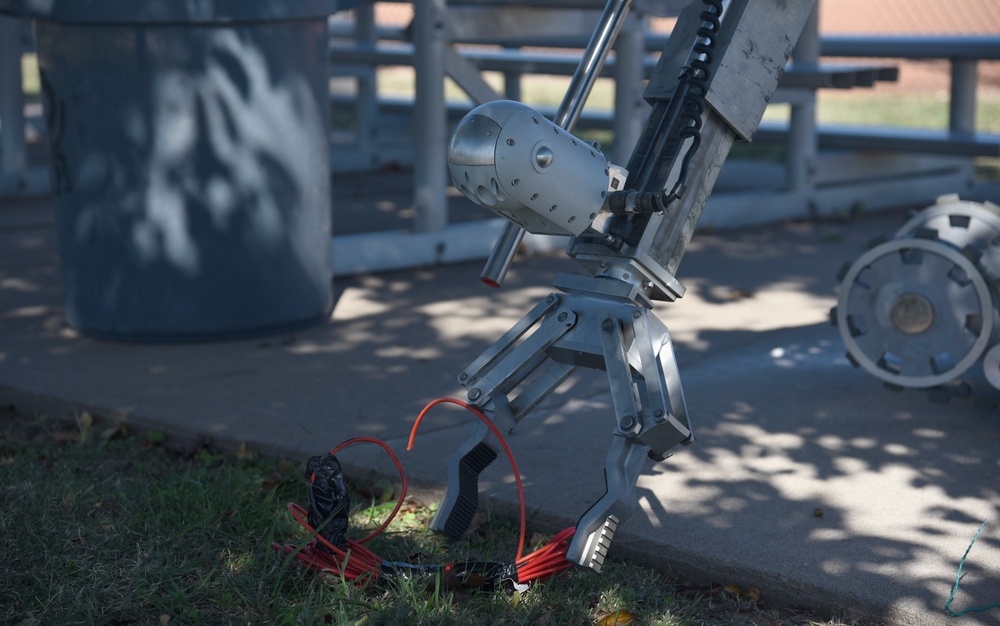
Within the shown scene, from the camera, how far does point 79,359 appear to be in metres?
4.79

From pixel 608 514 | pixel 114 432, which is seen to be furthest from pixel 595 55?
pixel 114 432

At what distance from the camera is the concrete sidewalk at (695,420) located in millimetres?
3004

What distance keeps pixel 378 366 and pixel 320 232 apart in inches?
32.1

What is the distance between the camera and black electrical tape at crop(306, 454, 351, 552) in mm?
3002

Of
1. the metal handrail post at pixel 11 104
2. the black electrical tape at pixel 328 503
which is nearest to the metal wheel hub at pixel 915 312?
the black electrical tape at pixel 328 503

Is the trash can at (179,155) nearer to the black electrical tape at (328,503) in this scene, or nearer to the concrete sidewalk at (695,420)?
the concrete sidewalk at (695,420)

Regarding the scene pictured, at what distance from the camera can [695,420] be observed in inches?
159

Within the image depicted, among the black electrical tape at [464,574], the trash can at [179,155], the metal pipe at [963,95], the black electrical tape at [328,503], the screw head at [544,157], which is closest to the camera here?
the screw head at [544,157]

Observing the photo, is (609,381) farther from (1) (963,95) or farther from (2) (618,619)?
(1) (963,95)

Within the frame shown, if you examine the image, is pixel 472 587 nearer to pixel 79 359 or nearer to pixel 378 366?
pixel 378 366

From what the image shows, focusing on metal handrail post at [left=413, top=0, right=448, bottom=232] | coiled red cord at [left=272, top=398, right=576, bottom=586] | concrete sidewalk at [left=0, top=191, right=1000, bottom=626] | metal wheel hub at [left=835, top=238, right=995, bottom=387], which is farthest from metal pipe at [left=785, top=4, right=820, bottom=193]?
coiled red cord at [left=272, top=398, right=576, bottom=586]

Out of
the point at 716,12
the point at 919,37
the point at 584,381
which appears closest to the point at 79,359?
the point at 584,381

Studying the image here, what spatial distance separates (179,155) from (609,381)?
2.49 meters

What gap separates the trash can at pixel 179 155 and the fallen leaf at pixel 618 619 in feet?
8.80
